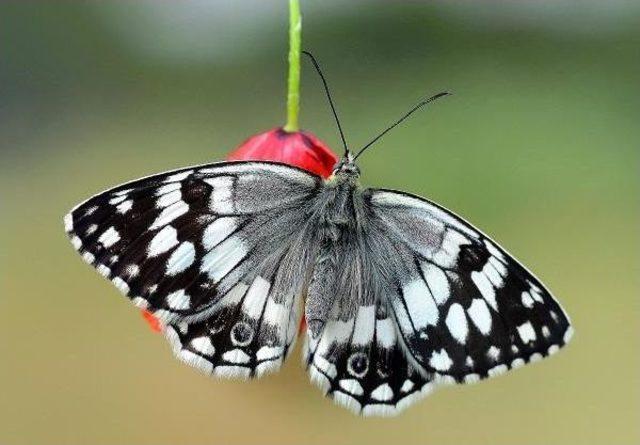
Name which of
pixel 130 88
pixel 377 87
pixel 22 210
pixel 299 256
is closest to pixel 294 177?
pixel 299 256

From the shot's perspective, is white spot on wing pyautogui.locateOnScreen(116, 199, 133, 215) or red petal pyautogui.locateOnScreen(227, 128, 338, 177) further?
red petal pyautogui.locateOnScreen(227, 128, 338, 177)

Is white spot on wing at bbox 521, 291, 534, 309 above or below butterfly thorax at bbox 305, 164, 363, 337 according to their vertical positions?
below

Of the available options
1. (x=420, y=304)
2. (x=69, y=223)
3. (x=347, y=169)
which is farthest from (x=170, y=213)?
(x=420, y=304)

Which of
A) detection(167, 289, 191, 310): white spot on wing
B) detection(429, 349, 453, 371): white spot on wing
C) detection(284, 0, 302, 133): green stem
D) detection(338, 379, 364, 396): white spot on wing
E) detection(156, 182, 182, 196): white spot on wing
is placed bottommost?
detection(338, 379, 364, 396): white spot on wing

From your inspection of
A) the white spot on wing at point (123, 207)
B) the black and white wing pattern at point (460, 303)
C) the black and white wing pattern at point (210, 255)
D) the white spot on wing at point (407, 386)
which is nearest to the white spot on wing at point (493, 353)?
the black and white wing pattern at point (460, 303)

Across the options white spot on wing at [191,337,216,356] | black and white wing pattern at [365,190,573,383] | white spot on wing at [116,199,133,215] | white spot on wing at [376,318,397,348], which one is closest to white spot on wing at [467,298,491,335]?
black and white wing pattern at [365,190,573,383]

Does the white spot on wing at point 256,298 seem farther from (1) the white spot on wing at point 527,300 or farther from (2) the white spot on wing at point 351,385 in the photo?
(1) the white spot on wing at point 527,300

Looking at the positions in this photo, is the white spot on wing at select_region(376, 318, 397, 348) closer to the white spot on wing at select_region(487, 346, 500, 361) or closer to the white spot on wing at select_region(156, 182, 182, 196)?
the white spot on wing at select_region(487, 346, 500, 361)
